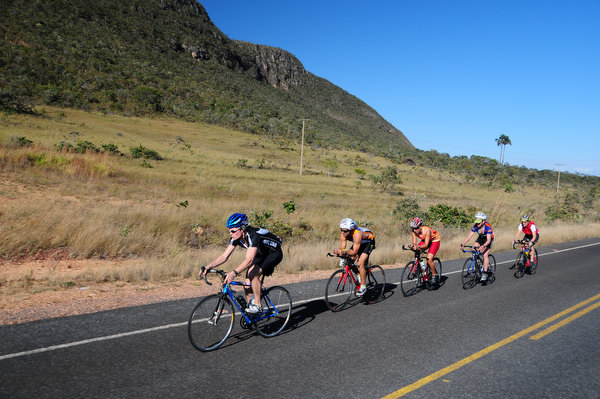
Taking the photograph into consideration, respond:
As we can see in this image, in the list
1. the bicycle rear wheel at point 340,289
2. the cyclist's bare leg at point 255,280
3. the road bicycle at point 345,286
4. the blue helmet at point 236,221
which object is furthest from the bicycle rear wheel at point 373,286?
the blue helmet at point 236,221

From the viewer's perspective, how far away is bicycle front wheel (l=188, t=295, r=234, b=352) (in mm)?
5215

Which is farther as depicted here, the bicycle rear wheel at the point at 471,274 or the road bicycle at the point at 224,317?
the bicycle rear wheel at the point at 471,274

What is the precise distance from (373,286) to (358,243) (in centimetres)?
135

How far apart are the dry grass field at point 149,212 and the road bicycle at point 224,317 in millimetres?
4027

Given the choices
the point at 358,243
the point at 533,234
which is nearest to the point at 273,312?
the point at 358,243

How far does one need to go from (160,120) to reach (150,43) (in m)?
37.7

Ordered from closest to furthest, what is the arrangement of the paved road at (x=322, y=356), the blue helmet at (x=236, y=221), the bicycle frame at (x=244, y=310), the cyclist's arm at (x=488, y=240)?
the paved road at (x=322, y=356)
the blue helmet at (x=236, y=221)
the bicycle frame at (x=244, y=310)
the cyclist's arm at (x=488, y=240)

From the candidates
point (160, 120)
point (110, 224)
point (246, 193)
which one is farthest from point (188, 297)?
point (160, 120)

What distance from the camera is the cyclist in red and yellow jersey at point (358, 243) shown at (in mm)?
7570

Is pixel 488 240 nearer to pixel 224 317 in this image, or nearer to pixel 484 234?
pixel 484 234

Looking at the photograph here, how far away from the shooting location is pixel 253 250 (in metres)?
5.42

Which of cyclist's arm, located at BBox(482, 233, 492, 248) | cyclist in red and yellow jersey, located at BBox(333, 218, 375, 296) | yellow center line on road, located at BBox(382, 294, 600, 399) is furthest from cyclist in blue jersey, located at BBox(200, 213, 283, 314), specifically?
cyclist's arm, located at BBox(482, 233, 492, 248)

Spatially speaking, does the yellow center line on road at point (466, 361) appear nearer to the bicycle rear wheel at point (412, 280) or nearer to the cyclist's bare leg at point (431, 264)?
the cyclist's bare leg at point (431, 264)

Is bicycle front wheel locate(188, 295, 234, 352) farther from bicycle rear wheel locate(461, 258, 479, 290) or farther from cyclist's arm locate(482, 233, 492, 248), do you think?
cyclist's arm locate(482, 233, 492, 248)
